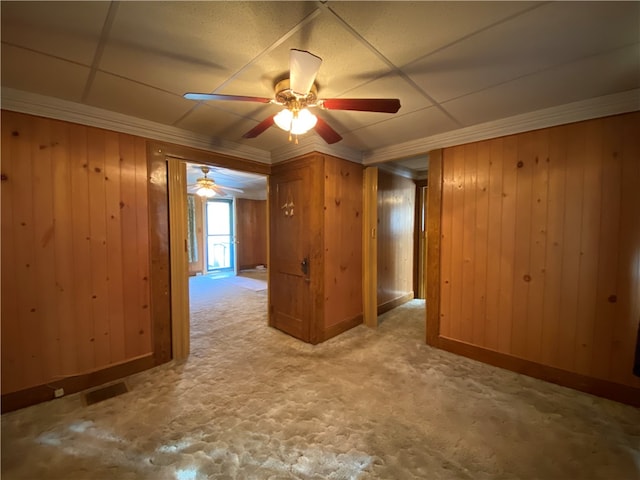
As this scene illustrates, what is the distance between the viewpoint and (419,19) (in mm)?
1217

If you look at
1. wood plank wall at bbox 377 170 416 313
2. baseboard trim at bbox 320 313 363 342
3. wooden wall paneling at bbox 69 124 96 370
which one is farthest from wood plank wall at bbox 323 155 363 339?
wooden wall paneling at bbox 69 124 96 370

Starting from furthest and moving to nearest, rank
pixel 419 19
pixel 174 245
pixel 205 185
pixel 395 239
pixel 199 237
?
pixel 199 237
pixel 205 185
pixel 395 239
pixel 174 245
pixel 419 19

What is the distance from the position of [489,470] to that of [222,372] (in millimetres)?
2034

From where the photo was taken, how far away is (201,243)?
24.1 ft

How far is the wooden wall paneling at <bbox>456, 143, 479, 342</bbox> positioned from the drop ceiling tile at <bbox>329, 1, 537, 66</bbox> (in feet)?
4.96

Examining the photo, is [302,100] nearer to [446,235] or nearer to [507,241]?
[446,235]

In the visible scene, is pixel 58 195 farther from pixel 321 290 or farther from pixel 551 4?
pixel 551 4

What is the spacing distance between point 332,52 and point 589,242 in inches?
92.5

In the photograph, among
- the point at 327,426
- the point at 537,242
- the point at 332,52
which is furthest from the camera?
the point at 537,242

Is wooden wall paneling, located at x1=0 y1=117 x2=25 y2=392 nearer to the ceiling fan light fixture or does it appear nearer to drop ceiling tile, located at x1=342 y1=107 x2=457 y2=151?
the ceiling fan light fixture

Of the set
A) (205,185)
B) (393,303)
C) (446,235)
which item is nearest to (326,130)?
(446,235)

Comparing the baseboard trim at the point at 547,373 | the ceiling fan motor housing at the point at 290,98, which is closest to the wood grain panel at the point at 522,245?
the baseboard trim at the point at 547,373

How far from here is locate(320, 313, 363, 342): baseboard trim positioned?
3.10 metres

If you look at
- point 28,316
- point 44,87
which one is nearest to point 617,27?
point 44,87
